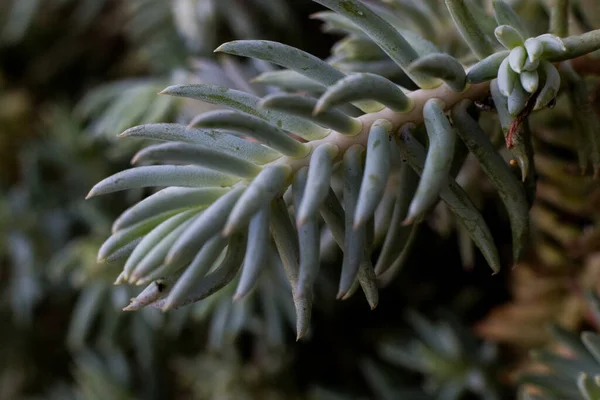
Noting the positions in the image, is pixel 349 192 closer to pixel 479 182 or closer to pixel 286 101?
pixel 286 101

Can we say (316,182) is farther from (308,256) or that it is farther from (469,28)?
(469,28)

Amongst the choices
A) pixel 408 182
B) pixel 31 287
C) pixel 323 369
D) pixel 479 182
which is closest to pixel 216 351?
pixel 323 369

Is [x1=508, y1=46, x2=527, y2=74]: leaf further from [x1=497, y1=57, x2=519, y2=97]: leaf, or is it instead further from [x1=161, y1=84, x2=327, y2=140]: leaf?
[x1=161, y1=84, x2=327, y2=140]: leaf

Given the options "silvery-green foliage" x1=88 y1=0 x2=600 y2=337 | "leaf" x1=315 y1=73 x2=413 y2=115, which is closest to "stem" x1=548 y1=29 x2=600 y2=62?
"silvery-green foliage" x1=88 y1=0 x2=600 y2=337

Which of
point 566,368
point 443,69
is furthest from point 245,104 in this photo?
point 566,368

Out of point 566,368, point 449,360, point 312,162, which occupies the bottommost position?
point 449,360

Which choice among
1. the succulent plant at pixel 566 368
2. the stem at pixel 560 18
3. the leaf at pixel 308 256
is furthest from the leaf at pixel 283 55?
the succulent plant at pixel 566 368

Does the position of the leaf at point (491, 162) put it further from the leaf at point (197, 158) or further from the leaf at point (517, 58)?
the leaf at point (197, 158)
